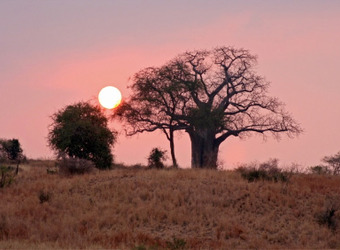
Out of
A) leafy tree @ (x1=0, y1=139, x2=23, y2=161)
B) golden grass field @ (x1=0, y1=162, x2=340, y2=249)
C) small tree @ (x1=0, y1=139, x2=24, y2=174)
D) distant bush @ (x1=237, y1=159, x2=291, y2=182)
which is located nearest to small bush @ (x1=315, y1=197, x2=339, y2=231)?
golden grass field @ (x1=0, y1=162, x2=340, y2=249)

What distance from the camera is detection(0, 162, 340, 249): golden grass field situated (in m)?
24.2

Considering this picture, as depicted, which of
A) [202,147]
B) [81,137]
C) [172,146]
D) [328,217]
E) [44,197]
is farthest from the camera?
[202,147]

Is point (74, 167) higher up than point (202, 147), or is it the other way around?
point (202, 147)

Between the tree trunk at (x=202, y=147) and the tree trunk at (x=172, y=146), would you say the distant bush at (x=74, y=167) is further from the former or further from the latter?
the tree trunk at (x=202, y=147)

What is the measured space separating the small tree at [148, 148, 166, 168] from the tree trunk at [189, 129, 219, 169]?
8.17m

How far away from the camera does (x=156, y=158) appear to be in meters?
47.7

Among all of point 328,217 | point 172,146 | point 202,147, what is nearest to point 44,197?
point 328,217

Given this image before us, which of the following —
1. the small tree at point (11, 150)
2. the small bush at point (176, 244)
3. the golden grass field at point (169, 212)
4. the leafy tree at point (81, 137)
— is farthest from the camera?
the small tree at point (11, 150)

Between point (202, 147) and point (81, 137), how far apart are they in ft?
49.5

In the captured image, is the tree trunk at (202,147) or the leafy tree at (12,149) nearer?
the tree trunk at (202,147)

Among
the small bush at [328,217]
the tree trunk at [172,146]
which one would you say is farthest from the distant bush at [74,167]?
the small bush at [328,217]

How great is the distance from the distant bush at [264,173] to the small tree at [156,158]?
11.7 metres

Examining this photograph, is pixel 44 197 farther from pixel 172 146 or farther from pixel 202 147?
pixel 202 147

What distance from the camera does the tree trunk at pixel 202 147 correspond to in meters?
56.2
